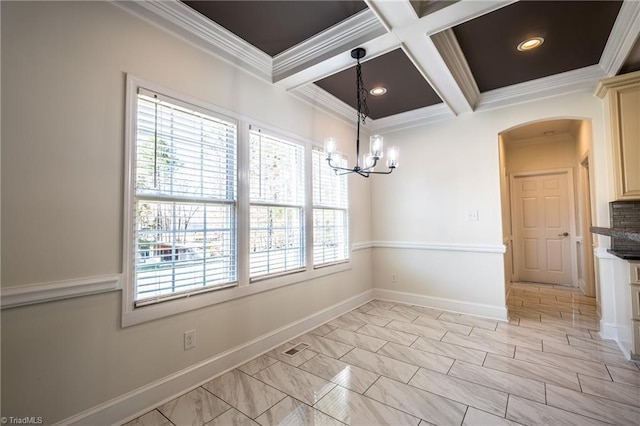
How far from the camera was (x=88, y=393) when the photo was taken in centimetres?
163

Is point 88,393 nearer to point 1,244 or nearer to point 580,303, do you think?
point 1,244

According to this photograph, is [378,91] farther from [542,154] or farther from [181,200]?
[542,154]

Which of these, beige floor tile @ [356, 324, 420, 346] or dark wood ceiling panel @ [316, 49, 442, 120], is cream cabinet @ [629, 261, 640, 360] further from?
dark wood ceiling panel @ [316, 49, 442, 120]

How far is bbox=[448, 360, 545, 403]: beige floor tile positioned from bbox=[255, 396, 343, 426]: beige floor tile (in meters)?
1.15

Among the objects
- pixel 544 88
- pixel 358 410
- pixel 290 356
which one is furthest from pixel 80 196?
pixel 544 88

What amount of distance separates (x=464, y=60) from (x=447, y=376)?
2.88 meters

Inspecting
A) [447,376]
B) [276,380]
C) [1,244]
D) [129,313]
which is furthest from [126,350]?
[447,376]

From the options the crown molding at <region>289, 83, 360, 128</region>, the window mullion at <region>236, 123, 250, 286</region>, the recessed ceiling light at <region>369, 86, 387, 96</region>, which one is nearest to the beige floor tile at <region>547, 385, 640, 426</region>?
the window mullion at <region>236, 123, 250, 286</region>

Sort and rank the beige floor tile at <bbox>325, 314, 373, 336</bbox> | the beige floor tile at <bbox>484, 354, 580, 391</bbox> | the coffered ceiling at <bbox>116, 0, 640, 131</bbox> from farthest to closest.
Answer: the beige floor tile at <bbox>325, 314, 373, 336</bbox> → the beige floor tile at <bbox>484, 354, 580, 391</bbox> → the coffered ceiling at <bbox>116, 0, 640, 131</bbox>

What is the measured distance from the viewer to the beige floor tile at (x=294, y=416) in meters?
1.75

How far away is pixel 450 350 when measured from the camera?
2.70m

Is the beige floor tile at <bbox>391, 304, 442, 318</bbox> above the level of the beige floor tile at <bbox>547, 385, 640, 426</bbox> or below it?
below

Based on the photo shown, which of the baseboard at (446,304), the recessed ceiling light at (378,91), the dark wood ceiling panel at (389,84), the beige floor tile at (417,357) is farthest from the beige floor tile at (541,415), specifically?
the recessed ceiling light at (378,91)

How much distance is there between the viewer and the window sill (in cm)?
183
